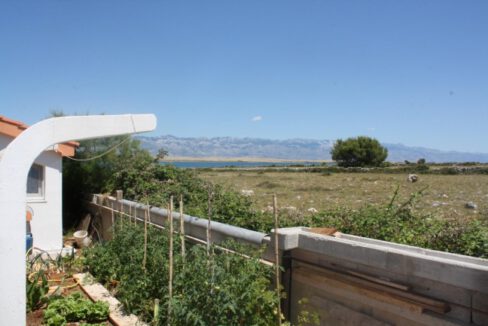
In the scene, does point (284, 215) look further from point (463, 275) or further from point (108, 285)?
point (463, 275)

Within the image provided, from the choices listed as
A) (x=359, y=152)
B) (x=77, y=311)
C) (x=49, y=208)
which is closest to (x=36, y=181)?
(x=49, y=208)

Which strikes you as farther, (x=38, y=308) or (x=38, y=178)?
(x=38, y=178)

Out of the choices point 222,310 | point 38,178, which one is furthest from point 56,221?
point 222,310

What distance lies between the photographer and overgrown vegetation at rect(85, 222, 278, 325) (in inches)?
169

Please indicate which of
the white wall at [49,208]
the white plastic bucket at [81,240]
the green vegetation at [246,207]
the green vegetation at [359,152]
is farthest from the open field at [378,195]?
the green vegetation at [359,152]

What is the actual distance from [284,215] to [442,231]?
2.61m

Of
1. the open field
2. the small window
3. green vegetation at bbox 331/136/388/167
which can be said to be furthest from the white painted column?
green vegetation at bbox 331/136/388/167

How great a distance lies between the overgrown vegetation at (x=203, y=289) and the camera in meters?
4.29

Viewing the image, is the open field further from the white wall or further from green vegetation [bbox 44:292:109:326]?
green vegetation [bbox 44:292:109:326]

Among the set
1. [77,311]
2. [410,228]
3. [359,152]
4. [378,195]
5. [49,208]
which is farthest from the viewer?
[359,152]

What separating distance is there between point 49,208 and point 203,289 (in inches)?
310

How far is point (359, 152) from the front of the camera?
63.8 metres

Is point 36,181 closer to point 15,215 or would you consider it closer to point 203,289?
point 15,215

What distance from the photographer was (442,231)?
5270mm
